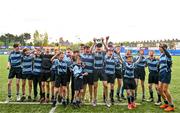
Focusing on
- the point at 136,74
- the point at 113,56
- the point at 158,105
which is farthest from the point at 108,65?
the point at 158,105

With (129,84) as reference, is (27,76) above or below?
above

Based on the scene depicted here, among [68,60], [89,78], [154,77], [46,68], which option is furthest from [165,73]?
[46,68]

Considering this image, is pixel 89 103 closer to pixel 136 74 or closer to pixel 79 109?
pixel 79 109

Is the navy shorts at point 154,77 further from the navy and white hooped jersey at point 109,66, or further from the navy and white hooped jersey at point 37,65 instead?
the navy and white hooped jersey at point 37,65

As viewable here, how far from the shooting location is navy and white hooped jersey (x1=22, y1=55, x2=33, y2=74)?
36.5ft

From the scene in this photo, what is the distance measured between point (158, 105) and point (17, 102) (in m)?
4.94

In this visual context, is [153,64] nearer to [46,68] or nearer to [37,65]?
[46,68]

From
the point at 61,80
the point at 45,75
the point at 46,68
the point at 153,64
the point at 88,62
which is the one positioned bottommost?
the point at 61,80

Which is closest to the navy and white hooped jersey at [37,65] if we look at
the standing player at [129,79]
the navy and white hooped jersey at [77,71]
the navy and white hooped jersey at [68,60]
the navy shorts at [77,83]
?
the navy and white hooped jersey at [68,60]

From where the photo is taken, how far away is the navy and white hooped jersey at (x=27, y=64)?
11.1 metres

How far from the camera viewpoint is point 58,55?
1052 centimetres

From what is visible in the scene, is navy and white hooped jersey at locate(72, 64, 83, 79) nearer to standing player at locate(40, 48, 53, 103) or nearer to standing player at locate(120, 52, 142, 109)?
standing player at locate(40, 48, 53, 103)

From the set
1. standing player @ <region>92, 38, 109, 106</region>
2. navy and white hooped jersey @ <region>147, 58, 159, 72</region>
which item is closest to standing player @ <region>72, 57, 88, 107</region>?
standing player @ <region>92, 38, 109, 106</region>

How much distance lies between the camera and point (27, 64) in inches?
439
